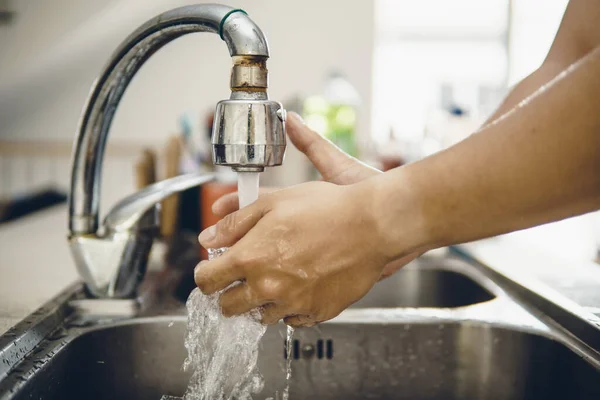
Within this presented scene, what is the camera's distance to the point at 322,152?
72 centimetres

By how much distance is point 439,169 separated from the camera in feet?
1.50

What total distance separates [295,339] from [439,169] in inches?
15.0

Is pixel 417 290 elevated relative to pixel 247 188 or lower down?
lower down

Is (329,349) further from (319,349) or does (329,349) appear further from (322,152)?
(322,152)

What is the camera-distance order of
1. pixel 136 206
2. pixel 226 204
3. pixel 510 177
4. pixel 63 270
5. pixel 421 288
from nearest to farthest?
pixel 510 177 → pixel 226 204 → pixel 136 206 → pixel 63 270 → pixel 421 288

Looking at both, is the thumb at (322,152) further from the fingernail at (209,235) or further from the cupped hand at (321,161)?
the fingernail at (209,235)

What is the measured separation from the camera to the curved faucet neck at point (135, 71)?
1.79 ft

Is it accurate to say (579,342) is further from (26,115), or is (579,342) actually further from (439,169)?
(26,115)

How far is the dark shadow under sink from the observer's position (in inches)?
41.8

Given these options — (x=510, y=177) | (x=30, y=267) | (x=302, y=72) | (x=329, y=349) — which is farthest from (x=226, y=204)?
(x=302, y=72)

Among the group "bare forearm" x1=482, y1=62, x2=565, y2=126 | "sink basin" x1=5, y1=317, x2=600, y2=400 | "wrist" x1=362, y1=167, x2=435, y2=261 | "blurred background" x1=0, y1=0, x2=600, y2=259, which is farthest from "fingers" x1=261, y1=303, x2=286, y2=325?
Result: "blurred background" x1=0, y1=0, x2=600, y2=259

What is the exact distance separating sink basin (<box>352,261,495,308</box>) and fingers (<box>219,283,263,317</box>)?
0.57m

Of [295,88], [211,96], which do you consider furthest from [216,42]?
[295,88]

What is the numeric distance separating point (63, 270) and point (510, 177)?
77cm
